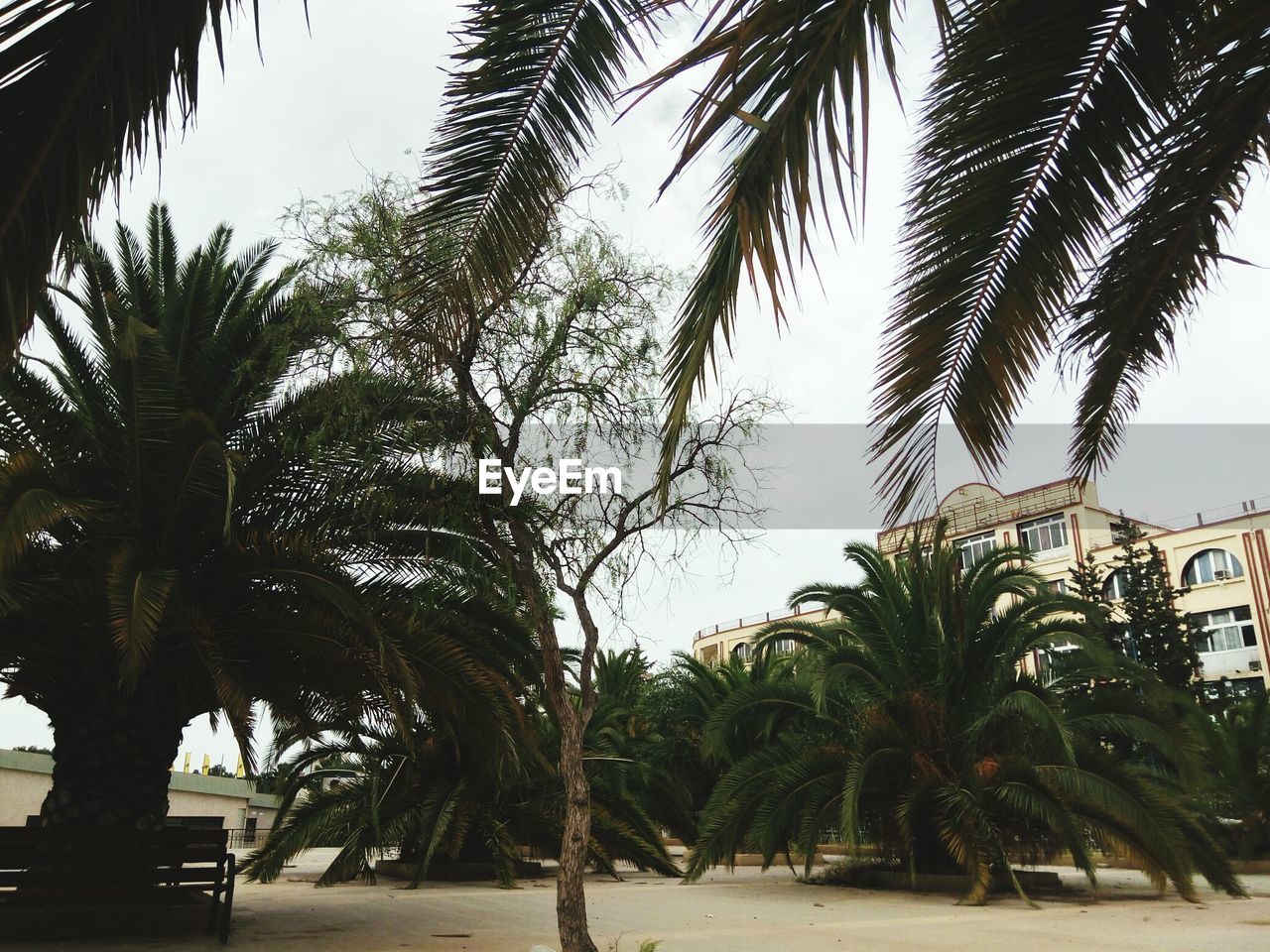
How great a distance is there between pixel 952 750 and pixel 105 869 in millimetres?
11290

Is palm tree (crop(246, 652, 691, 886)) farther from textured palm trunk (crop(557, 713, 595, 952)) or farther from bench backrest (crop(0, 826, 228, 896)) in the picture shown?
textured palm trunk (crop(557, 713, 595, 952))

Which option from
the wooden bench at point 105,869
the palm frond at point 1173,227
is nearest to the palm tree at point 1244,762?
the palm frond at point 1173,227

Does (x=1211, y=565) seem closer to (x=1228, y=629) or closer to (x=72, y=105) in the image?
(x=1228, y=629)

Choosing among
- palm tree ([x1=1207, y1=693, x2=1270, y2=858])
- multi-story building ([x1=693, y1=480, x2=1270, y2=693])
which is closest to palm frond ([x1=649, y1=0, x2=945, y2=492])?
palm tree ([x1=1207, y1=693, x2=1270, y2=858])

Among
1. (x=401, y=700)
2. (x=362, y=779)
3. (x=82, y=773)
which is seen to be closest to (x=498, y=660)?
(x=401, y=700)

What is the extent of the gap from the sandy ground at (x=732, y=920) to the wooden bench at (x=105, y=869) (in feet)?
1.33

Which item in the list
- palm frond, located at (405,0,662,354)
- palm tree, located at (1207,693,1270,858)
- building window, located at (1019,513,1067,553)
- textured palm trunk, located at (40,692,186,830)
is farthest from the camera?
building window, located at (1019,513,1067,553)

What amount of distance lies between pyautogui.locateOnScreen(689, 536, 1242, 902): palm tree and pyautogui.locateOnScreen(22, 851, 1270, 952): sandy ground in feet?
2.73

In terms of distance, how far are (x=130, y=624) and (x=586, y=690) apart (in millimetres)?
3480

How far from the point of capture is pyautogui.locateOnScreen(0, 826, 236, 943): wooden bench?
28.4 ft

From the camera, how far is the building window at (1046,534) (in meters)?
47.0

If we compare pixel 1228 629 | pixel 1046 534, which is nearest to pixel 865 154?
pixel 1228 629

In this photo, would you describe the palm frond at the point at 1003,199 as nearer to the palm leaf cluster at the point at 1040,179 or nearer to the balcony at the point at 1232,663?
the palm leaf cluster at the point at 1040,179

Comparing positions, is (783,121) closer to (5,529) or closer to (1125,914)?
(5,529)
